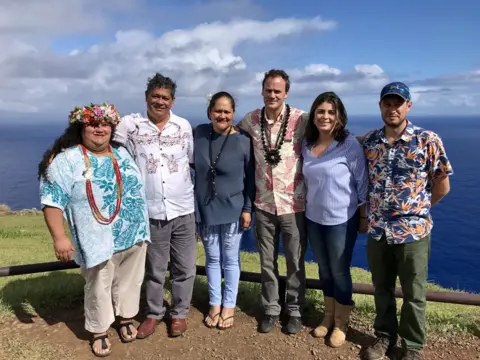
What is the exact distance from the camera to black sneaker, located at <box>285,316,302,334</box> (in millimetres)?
5711

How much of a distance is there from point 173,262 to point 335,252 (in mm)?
2380

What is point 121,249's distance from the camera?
5215mm

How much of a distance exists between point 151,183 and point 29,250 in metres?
12.1

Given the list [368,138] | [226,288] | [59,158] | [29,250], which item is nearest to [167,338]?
[226,288]

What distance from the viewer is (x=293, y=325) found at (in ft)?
18.9

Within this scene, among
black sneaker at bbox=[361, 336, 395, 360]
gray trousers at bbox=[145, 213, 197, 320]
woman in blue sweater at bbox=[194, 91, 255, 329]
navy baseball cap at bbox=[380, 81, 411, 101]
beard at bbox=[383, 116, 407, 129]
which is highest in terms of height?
navy baseball cap at bbox=[380, 81, 411, 101]

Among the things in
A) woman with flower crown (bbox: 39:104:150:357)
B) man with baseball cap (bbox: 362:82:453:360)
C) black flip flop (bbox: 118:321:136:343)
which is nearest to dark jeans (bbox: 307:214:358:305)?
man with baseball cap (bbox: 362:82:453:360)

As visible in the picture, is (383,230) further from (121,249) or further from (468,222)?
(468,222)

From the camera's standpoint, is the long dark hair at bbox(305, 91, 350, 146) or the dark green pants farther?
the long dark hair at bbox(305, 91, 350, 146)

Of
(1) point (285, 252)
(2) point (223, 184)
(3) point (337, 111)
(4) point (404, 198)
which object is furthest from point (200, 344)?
(3) point (337, 111)

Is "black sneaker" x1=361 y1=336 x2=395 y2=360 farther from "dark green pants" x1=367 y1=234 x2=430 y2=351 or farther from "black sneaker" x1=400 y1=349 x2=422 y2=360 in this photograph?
"black sneaker" x1=400 y1=349 x2=422 y2=360

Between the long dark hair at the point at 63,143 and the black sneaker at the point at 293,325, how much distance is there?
3.67 meters

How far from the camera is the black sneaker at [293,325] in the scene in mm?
5711

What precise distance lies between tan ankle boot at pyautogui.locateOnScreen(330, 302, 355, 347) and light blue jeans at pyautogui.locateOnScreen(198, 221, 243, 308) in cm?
154
